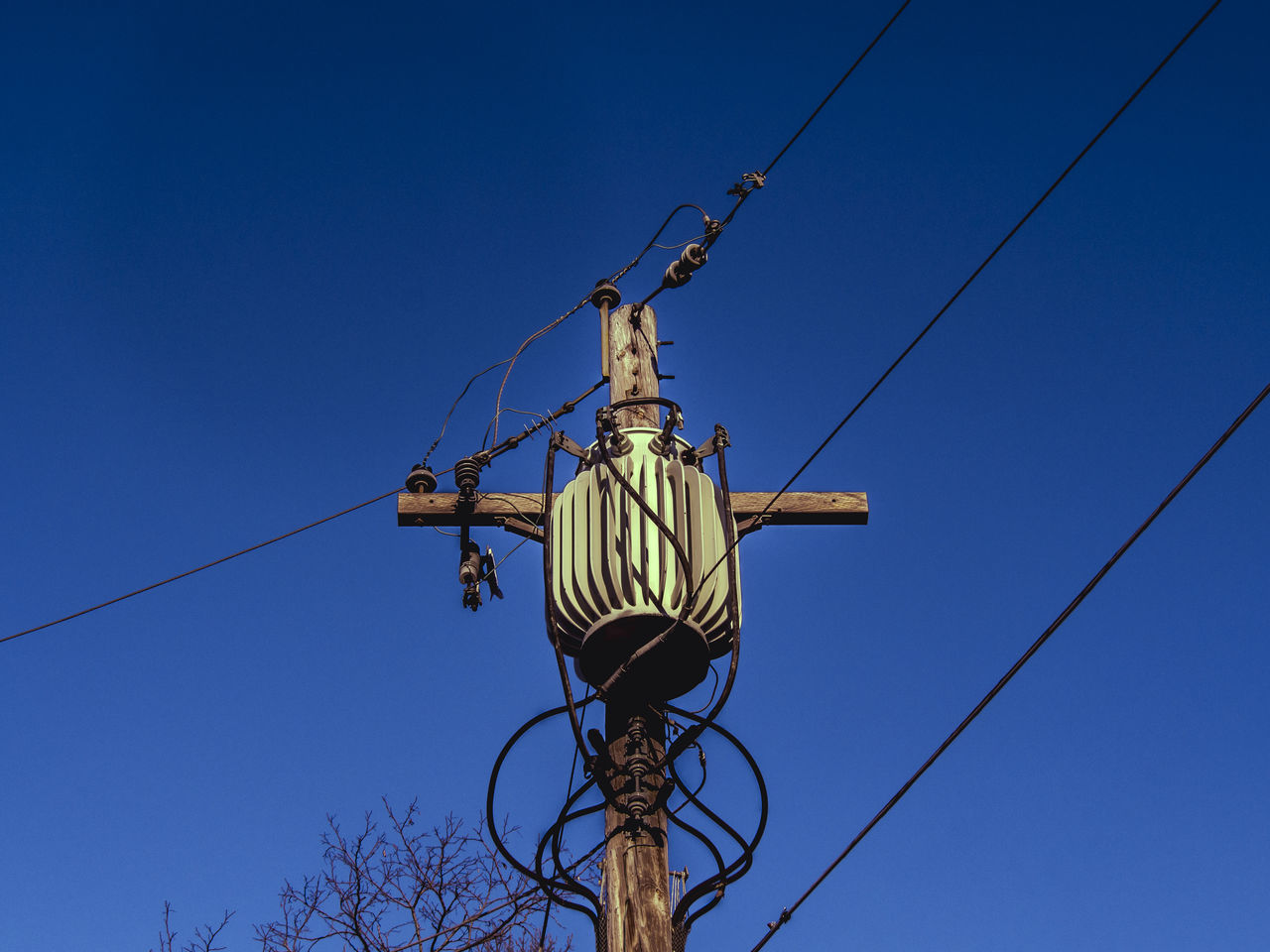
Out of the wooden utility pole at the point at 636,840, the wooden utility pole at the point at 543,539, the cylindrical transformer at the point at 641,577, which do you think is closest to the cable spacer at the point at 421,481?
the wooden utility pole at the point at 543,539

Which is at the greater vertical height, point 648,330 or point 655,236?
point 655,236

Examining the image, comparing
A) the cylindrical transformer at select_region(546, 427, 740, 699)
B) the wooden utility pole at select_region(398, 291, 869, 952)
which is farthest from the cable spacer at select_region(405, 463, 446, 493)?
the cylindrical transformer at select_region(546, 427, 740, 699)

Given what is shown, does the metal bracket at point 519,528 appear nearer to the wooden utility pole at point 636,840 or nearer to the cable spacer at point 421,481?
the cable spacer at point 421,481

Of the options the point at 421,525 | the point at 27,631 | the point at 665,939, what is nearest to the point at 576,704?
the point at 665,939

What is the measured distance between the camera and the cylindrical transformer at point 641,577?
4285 millimetres

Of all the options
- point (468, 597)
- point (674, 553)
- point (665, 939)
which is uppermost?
point (468, 597)

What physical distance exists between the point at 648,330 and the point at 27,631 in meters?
3.35

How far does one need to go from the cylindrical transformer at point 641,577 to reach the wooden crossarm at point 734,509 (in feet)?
1.47

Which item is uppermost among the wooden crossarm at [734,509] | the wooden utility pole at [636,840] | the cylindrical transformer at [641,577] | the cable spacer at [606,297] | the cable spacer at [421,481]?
the cable spacer at [606,297]

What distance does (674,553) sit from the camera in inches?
172

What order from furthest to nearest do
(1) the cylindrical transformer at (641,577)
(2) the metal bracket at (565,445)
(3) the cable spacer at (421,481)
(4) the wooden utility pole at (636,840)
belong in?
(3) the cable spacer at (421,481) → (2) the metal bracket at (565,445) → (1) the cylindrical transformer at (641,577) → (4) the wooden utility pole at (636,840)

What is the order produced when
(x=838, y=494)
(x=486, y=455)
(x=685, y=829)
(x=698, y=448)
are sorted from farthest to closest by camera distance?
(x=486, y=455) → (x=838, y=494) → (x=698, y=448) → (x=685, y=829)

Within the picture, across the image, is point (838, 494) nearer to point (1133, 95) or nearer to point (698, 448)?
point (698, 448)

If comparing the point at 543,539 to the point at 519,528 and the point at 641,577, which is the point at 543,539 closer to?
the point at 519,528
